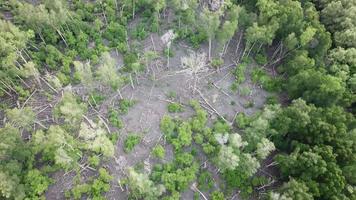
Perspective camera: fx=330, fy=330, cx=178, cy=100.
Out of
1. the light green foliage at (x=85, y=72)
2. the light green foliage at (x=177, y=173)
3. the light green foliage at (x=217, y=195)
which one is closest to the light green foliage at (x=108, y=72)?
the light green foliage at (x=85, y=72)

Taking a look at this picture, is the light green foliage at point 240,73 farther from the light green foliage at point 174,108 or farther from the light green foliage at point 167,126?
the light green foliage at point 167,126

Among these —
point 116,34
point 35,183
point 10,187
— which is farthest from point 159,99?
point 10,187

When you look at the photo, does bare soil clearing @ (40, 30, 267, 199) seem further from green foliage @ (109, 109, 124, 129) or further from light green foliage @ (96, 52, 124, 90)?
light green foliage @ (96, 52, 124, 90)

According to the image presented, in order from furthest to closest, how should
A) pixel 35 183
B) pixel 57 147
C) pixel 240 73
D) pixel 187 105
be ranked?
pixel 240 73, pixel 187 105, pixel 57 147, pixel 35 183

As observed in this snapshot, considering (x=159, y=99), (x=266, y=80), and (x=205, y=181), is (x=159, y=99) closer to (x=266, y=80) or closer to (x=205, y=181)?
(x=205, y=181)

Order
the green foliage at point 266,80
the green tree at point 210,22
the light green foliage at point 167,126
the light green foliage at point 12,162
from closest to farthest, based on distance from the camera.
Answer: the light green foliage at point 12,162 → the light green foliage at point 167,126 → the green tree at point 210,22 → the green foliage at point 266,80

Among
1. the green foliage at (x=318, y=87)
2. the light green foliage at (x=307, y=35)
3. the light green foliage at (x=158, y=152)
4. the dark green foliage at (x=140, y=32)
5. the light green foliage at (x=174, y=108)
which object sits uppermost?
the light green foliage at (x=307, y=35)

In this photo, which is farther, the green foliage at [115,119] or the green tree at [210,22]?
the green tree at [210,22]

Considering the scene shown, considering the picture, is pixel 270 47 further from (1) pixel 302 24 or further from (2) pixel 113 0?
(2) pixel 113 0
